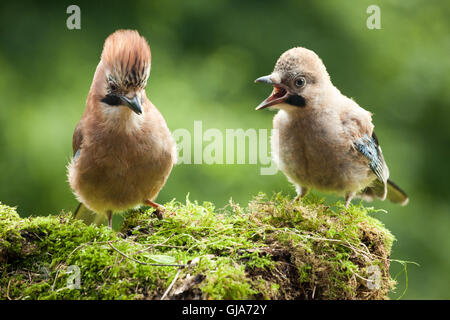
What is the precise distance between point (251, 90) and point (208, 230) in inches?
191

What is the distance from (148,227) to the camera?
15.0 ft

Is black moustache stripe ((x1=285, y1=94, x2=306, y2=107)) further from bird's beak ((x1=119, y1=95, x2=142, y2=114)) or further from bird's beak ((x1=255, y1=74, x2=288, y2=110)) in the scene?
bird's beak ((x1=119, y1=95, x2=142, y2=114))

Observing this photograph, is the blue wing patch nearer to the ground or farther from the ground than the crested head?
nearer to the ground

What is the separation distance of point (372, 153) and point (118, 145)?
8.32ft

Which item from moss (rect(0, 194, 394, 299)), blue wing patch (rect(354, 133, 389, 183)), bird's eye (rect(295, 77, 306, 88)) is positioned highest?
bird's eye (rect(295, 77, 306, 88))

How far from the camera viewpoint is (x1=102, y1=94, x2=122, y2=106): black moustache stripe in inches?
182

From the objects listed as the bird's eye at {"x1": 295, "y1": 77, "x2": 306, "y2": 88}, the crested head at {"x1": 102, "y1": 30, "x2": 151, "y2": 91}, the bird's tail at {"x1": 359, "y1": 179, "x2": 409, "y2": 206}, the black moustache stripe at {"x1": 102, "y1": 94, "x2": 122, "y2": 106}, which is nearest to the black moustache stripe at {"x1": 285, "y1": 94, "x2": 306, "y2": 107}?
the bird's eye at {"x1": 295, "y1": 77, "x2": 306, "y2": 88}

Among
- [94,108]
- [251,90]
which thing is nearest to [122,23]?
[251,90]

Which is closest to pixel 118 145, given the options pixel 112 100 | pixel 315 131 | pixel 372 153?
pixel 112 100

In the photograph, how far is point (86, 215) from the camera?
568 centimetres

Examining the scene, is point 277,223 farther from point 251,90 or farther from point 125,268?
point 251,90

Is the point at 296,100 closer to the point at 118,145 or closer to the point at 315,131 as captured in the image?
the point at 315,131

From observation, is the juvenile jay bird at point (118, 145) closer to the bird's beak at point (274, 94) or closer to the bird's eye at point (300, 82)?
the bird's beak at point (274, 94)

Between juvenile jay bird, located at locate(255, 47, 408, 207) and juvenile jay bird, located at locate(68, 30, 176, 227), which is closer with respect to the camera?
juvenile jay bird, located at locate(68, 30, 176, 227)
